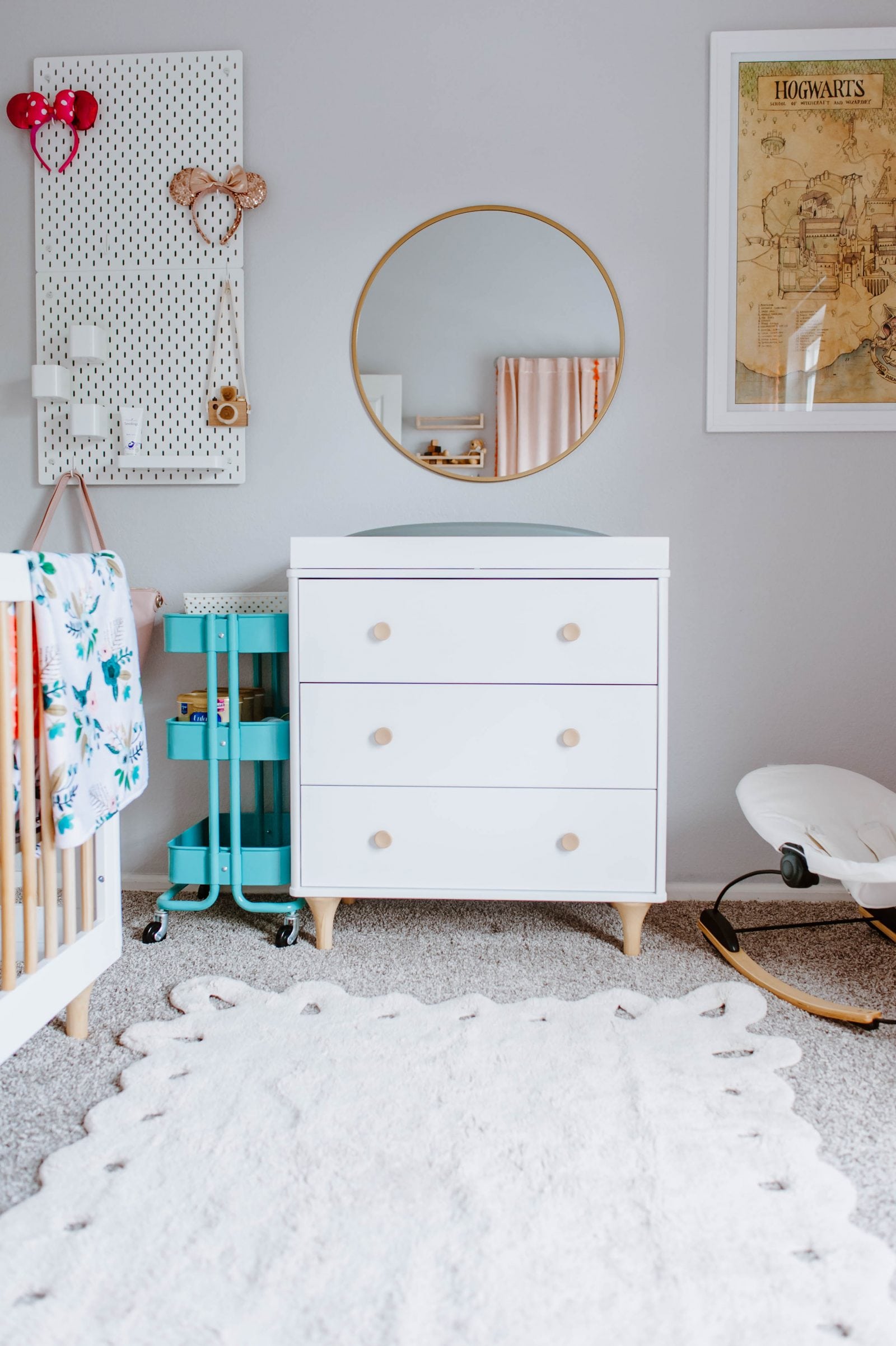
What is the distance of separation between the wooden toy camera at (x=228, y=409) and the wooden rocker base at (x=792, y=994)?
5.67ft

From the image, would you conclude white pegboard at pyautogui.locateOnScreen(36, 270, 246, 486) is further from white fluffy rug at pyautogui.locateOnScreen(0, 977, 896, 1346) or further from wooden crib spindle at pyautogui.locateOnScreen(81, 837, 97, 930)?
white fluffy rug at pyautogui.locateOnScreen(0, 977, 896, 1346)

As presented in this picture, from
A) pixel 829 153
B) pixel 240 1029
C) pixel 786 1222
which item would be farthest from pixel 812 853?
Result: pixel 829 153

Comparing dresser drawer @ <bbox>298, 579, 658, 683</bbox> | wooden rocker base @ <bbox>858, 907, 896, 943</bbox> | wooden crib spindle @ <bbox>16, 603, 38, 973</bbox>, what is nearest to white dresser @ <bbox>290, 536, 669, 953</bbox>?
dresser drawer @ <bbox>298, 579, 658, 683</bbox>

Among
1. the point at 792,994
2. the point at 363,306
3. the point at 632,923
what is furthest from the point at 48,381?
the point at 792,994

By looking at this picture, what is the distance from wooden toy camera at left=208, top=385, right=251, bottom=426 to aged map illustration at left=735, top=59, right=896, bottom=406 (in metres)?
1.30

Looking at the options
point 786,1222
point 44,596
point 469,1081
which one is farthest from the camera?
point 469,1081

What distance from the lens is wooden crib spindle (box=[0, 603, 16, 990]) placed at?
1192 millimetres

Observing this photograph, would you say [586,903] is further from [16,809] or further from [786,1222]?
[16,809]

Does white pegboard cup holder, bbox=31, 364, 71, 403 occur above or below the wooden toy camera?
above

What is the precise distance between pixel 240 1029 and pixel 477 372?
1671 millimetres

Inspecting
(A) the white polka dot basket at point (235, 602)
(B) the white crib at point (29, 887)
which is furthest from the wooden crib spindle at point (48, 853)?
(A) the white polka dot basket at point (235, 602)

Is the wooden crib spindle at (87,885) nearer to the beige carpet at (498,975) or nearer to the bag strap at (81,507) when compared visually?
the beige carpet at (498,975)

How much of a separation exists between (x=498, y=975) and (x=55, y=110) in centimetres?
243

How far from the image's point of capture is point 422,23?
2.28 metres
